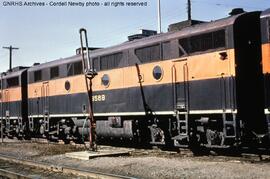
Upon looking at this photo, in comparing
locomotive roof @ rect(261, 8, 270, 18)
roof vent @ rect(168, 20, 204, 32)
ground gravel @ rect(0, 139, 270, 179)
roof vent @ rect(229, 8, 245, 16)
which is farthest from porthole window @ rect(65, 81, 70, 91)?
locomotive roof @ rect(261, 8, 270, 18)

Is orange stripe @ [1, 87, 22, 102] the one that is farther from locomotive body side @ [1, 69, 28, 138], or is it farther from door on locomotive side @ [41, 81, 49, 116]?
door on locomotive side @ [41, 81, 49, 116]

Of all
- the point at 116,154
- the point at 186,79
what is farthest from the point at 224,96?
the point at 116,154

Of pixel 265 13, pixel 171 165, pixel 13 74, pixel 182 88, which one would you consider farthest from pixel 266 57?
pixel 13 74

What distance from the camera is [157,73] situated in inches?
681

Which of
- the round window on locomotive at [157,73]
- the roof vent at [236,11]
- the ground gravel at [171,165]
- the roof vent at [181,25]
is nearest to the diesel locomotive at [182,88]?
the round window on locomotive at [157,73]

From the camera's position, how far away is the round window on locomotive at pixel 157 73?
17.2m

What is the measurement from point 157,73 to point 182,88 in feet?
4.83

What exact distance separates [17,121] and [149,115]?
14577 mm

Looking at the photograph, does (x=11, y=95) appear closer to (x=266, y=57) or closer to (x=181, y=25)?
(x=181, y=25)

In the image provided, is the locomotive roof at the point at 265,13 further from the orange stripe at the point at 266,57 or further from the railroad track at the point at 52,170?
the railroad track at the point at 52,170

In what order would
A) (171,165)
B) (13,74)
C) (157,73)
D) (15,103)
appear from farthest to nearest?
(13,74) → (15,103) → (157,73) → (171,165)

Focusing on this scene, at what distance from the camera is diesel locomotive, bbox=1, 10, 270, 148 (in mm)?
14258

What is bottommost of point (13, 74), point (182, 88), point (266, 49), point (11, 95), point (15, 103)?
point (15, 103)

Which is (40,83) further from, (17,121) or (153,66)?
(153,66)
